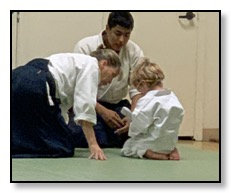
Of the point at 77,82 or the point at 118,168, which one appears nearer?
the point at 118,168

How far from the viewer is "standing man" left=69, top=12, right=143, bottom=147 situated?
136 centimetres

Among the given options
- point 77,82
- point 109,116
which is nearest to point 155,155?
point 109,116

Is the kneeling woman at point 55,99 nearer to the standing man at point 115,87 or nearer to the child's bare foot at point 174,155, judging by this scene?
the standing man at point 115,87

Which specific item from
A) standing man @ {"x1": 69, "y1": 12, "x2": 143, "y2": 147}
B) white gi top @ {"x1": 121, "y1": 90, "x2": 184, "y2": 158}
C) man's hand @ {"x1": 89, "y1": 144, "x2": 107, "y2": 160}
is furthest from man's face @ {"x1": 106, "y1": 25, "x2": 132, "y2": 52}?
man's hand @ {"x1": 89, "y1": 144, "x2": 107, "y2": 160}

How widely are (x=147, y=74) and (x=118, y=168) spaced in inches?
9.3

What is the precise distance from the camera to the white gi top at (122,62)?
4.46 feet

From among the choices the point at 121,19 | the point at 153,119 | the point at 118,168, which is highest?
the point at 121,19

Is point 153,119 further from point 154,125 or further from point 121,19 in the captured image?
point 121,19

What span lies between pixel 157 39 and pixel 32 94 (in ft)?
1.14

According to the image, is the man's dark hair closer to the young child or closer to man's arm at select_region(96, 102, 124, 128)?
the young child

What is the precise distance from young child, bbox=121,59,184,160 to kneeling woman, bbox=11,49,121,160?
79 mm

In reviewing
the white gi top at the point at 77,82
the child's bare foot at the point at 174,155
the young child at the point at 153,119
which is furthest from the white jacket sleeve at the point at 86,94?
the child's bare foot at the point at 174,155

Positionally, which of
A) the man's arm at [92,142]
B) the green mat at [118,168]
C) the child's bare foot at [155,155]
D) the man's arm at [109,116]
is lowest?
the green mat at [118,168]

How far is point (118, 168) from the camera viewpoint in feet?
4.35
